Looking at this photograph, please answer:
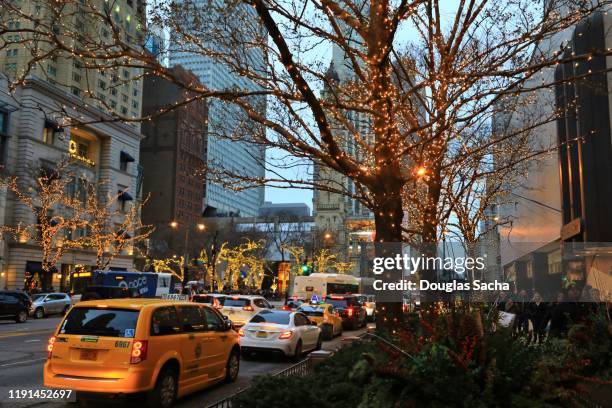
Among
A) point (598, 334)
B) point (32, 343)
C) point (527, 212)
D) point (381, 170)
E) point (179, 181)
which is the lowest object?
point (32, 343)

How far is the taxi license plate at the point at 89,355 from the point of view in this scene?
8.20 meters

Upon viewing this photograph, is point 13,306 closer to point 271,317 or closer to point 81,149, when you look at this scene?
point 271,317

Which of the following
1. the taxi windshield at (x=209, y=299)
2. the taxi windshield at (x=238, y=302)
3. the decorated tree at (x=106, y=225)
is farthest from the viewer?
the decorated tree at (x=106, y=225)

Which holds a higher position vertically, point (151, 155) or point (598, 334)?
point (151, 155)

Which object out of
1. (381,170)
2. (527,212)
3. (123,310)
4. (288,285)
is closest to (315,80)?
(381,170)

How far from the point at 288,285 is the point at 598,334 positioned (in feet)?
250

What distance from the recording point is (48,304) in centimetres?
3347

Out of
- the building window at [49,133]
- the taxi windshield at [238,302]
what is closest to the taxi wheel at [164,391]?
the taxi windshield at [238,302]

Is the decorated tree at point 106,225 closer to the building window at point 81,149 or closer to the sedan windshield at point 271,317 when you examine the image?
the building window at point 81,149

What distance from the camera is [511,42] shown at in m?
→ 9.81

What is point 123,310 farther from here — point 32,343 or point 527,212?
point 527,212

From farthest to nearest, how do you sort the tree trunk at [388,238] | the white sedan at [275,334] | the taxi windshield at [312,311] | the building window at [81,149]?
the building window at [81,149] < the taxi windshield at [312,311] < the white sedan at [275,334] < the tree trunk at [388,238]

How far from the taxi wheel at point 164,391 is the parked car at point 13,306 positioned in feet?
73.4

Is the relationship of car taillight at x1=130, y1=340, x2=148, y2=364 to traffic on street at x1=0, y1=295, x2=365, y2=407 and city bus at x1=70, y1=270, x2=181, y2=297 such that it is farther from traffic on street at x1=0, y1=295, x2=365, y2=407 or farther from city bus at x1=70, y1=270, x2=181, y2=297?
city bus at x1=70, y1=270, x2=181, y2=297
